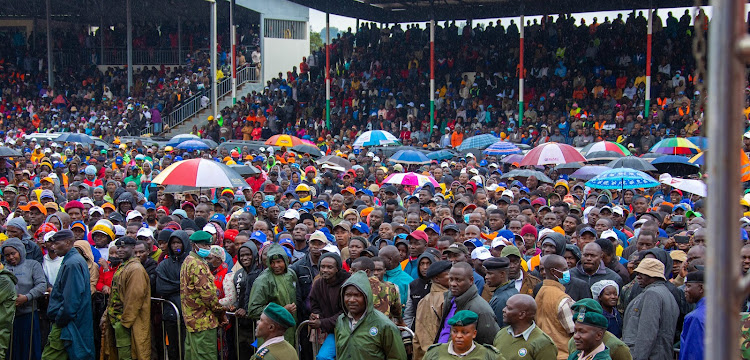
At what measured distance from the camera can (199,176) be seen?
34.0ft

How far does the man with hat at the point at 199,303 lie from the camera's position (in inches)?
265

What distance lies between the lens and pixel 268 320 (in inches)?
196

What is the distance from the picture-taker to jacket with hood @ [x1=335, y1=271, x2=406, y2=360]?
5.32 m

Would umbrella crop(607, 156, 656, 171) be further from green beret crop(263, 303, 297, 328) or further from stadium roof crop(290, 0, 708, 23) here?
stadium roof crop(290, 0, 708, 23)

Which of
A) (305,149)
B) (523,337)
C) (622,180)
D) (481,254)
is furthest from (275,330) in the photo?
(305,149)

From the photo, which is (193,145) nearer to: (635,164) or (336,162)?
(336,162)

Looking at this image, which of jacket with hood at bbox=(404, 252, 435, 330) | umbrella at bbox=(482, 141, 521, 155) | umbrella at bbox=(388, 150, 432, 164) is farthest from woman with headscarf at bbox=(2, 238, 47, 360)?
umbrella at bbox=(482, 141, 521, 155)

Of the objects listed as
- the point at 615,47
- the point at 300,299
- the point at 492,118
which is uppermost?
the point at 615,47

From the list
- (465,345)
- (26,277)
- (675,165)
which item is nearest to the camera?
(465,345)

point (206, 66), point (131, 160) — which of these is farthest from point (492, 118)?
point (206, 66)

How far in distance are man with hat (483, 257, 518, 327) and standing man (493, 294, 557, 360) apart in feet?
3.00

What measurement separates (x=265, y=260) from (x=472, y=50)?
21143 millimetres

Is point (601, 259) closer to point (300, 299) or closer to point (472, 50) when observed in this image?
point (300, 299)

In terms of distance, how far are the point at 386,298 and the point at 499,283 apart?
85 centimetres
